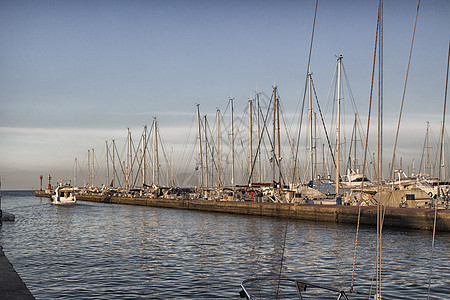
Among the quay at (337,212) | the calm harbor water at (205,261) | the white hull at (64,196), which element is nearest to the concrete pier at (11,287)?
the calm harbor water at (205,261)

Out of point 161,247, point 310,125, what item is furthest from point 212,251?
point 310,125

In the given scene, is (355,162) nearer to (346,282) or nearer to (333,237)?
(333,237)

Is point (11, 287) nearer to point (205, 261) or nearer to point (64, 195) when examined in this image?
point (205, 261)

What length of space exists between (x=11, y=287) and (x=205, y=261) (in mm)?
11368

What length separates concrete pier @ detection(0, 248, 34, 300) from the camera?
1177cm

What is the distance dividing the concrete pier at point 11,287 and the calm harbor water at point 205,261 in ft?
5.16

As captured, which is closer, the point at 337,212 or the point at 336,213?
the point at 337,212

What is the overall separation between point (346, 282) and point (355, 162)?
6482cm

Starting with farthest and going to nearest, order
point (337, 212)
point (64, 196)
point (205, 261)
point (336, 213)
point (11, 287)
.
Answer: point (64, 196)
point (336, 213)
point (337, 212)
point (205, 261)
point (11, 287)

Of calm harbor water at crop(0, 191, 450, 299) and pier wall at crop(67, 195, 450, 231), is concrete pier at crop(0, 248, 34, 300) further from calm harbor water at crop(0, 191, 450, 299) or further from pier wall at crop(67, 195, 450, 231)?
pier wall at crop(67, 195, 450, 231)

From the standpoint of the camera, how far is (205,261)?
2278cm

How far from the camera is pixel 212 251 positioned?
86.6ft

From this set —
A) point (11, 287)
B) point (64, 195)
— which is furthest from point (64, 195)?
point (11, 287)

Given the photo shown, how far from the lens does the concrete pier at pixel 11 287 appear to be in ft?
38.6
